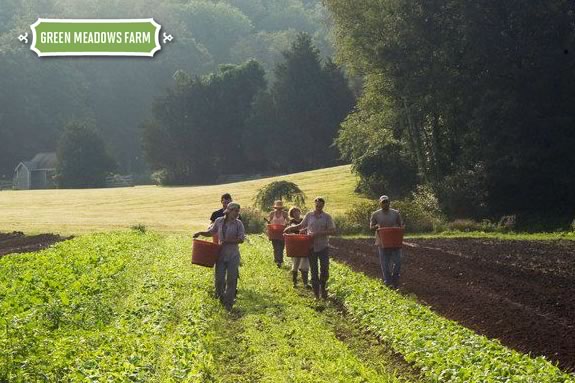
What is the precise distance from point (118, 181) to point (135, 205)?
3692 cm

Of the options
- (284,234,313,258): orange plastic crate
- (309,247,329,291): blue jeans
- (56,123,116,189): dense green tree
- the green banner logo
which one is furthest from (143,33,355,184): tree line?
(309,247,329,291): blue jeans

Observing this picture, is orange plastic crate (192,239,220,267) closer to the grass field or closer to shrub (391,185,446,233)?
the grass field

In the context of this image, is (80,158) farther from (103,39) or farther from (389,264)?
(389,264)

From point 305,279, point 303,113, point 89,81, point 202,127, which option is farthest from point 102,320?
point 89,81

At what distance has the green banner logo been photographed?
70.5ft

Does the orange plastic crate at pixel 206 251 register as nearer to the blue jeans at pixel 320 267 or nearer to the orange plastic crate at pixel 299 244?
the orange plastic crate at pixel 299 244

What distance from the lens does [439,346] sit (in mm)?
10914

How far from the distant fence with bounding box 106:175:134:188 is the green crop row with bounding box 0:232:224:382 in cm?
7178

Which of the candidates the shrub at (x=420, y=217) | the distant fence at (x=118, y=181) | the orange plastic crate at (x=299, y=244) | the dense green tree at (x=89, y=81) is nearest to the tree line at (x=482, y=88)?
the shrub at (x=420, y=217)

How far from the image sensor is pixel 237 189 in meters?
64.9

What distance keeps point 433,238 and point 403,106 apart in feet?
35.2

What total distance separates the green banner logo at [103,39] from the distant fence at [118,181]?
229 ft

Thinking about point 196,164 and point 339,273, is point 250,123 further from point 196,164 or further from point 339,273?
point 339,273

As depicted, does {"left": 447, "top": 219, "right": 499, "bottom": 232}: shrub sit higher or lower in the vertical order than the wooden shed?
lower
